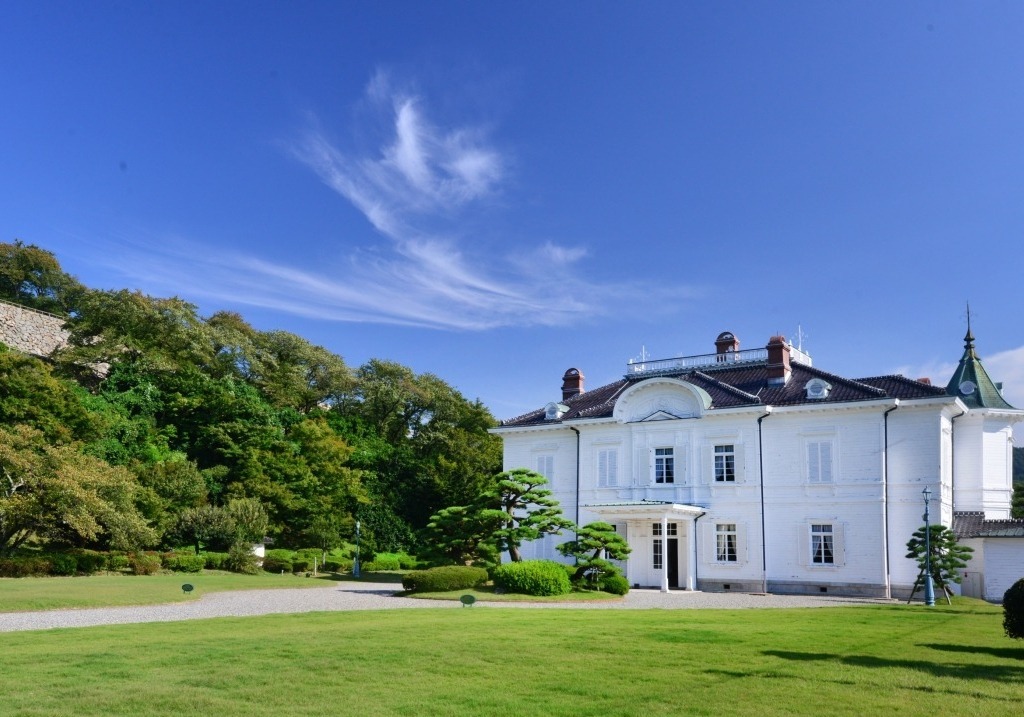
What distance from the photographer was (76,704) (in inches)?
293

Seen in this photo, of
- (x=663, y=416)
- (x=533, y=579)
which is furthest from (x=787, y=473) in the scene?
(x=533, y=579)

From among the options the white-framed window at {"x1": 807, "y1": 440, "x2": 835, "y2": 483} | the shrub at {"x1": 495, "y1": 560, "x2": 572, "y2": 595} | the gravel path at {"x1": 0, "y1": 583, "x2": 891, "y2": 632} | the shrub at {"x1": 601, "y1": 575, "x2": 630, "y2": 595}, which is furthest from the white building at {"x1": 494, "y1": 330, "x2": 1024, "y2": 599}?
the shrub at {"x1": 495, "y1": 560, "x2": 572, "y2": 595}

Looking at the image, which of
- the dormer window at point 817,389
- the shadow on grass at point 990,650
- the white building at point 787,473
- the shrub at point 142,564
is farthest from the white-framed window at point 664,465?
the shadow on grass at point 990,650

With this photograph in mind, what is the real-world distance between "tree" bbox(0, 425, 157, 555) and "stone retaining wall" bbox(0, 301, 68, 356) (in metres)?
19.8

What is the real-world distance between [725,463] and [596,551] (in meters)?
7.44

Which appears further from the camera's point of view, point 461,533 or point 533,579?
point 461,533

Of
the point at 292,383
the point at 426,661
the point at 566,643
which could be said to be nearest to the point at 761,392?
the point at 566,643

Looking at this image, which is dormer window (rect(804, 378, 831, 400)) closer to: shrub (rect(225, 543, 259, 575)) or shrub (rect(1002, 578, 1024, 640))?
shrub (rect(1002, 578, 1024, 640))

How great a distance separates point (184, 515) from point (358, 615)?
2183 cm

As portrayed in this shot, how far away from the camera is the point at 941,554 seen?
81.9 ft

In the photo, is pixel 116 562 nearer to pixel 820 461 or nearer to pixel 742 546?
pixel 742 546

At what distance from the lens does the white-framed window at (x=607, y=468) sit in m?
32.9

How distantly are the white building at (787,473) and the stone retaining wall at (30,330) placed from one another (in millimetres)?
32489

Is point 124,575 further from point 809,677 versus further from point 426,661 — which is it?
point 809,677
